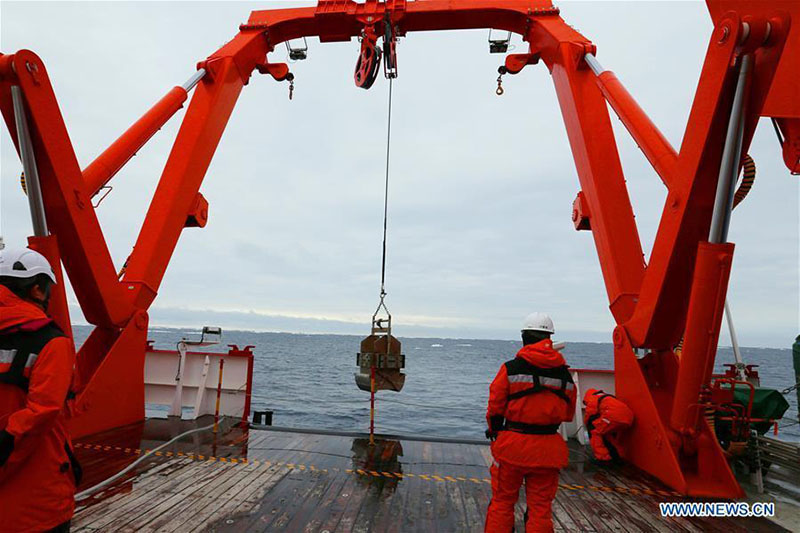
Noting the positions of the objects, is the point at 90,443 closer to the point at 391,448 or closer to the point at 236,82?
the point at 391,448

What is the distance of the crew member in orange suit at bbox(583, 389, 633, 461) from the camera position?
5.48 m

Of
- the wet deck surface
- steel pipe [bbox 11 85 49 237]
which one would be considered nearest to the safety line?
the wet deck surface

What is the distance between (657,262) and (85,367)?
7749 mm

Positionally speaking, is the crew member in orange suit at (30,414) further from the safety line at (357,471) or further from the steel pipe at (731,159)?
the steel pipe at (731,159)

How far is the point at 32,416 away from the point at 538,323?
10.7 ft

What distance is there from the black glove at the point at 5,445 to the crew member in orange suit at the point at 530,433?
2.70 m

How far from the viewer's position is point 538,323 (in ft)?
11.9

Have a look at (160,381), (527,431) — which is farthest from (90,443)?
(527,431)

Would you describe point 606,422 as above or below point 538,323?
below

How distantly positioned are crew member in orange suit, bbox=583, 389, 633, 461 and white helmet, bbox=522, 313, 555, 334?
2714 mm

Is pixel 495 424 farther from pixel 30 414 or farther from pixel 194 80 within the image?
pixel 194 80

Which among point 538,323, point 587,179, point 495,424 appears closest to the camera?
point 495,424

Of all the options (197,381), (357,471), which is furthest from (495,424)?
(197,381)

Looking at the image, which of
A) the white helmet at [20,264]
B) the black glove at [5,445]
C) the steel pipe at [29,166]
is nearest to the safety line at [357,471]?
the steel pipe at [29,166]
